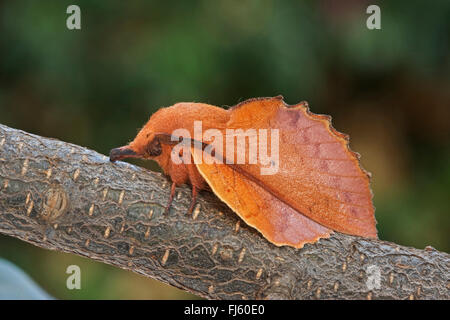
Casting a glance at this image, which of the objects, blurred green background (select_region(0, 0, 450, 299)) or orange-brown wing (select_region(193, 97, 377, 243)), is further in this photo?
blurred green background (select_region(0, 0, 450, 299))

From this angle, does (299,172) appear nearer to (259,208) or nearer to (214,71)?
(259,208)

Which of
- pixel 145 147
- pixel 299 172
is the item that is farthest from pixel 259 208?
pixel 145 147

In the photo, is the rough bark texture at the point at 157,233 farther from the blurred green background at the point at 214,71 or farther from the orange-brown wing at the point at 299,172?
the blurred green background at the point at 214,71

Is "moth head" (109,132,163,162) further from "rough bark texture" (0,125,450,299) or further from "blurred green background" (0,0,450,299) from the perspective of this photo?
"blurred green background" (0,0,450,299)

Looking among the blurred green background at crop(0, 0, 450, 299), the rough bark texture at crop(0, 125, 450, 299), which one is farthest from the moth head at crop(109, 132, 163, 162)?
the blurred green background at crop(0, 0, 450, 299)

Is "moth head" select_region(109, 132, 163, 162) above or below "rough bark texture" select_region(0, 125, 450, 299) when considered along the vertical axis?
above

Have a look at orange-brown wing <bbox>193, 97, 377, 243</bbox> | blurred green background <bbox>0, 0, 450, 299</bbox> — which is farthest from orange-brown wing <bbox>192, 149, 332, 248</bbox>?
blurred green background <bbox>0, 0, 450, 299</bbox>

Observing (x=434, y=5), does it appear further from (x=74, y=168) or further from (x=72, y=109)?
(x=74, y=168)

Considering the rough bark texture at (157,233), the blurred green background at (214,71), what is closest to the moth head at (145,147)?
the rough bark texture at (157,233)
